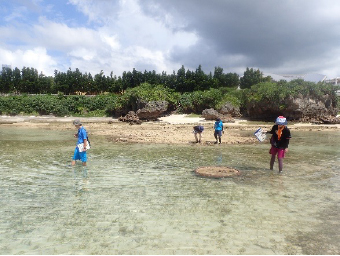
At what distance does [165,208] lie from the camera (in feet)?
22.1

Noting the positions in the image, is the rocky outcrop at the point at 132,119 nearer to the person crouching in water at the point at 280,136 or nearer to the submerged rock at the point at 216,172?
the submerged rock at the point at 216,172

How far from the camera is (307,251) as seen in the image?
4766mm

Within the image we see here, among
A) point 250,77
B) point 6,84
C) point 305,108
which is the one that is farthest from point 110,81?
point 305,108

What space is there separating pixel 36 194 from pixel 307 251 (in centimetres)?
647

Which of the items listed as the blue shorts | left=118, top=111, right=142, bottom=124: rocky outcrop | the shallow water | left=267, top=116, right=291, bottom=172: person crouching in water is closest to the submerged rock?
the shallow water

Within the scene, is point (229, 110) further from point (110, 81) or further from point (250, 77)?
point (110, 81)

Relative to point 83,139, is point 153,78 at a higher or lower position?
higher

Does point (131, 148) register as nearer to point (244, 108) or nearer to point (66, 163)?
A: point (66, 163)

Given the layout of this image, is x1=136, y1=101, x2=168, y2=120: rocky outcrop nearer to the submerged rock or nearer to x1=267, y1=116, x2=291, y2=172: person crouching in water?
the submerged rock

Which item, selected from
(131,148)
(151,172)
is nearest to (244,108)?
(131,148)

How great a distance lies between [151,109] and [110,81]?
1224 inches

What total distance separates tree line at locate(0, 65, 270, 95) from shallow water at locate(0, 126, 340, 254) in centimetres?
5089

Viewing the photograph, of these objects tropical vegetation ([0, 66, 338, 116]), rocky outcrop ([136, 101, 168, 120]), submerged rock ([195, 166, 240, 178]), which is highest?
tropical vegetation ([0, 66, 338, 116])

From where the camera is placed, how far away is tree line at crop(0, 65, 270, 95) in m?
61.7
